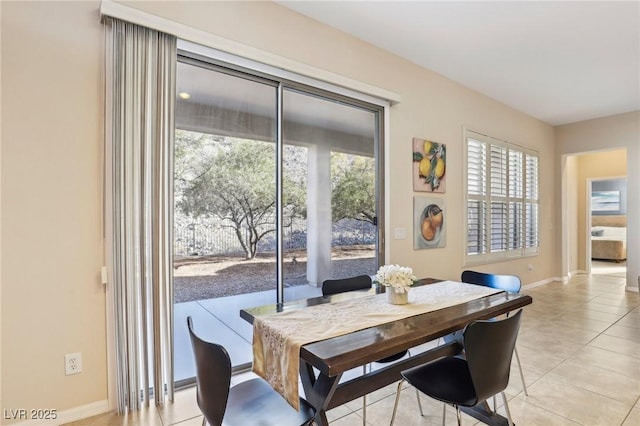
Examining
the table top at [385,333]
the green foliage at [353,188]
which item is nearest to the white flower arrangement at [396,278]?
the table top at [385,333]

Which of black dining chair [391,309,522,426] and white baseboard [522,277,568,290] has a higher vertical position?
black dining chair [391,309,522,426]

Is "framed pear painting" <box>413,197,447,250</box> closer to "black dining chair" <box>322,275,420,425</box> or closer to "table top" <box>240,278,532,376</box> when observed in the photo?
"black dining chair" <box>322,275,420,425</box>

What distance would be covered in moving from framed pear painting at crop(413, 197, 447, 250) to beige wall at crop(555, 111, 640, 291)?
149 inches

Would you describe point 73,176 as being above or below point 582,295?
above

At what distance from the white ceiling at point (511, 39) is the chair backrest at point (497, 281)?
2.29 metres

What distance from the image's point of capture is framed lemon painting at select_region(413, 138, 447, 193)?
386cm

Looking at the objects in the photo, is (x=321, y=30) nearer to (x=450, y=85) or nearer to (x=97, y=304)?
(x=450, y=85)

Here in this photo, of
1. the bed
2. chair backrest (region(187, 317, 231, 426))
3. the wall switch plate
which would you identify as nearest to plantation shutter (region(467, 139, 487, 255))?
the wall switch plate

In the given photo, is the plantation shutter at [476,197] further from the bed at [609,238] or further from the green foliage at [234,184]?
the bed at [609,238]

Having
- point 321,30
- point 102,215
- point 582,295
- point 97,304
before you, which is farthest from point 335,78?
point 582,295

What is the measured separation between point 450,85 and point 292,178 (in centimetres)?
274

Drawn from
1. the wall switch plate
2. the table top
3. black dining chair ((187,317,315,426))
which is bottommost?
black dining chair ((187,317,315,426))

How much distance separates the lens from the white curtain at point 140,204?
210cm

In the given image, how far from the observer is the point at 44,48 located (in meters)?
1.96
